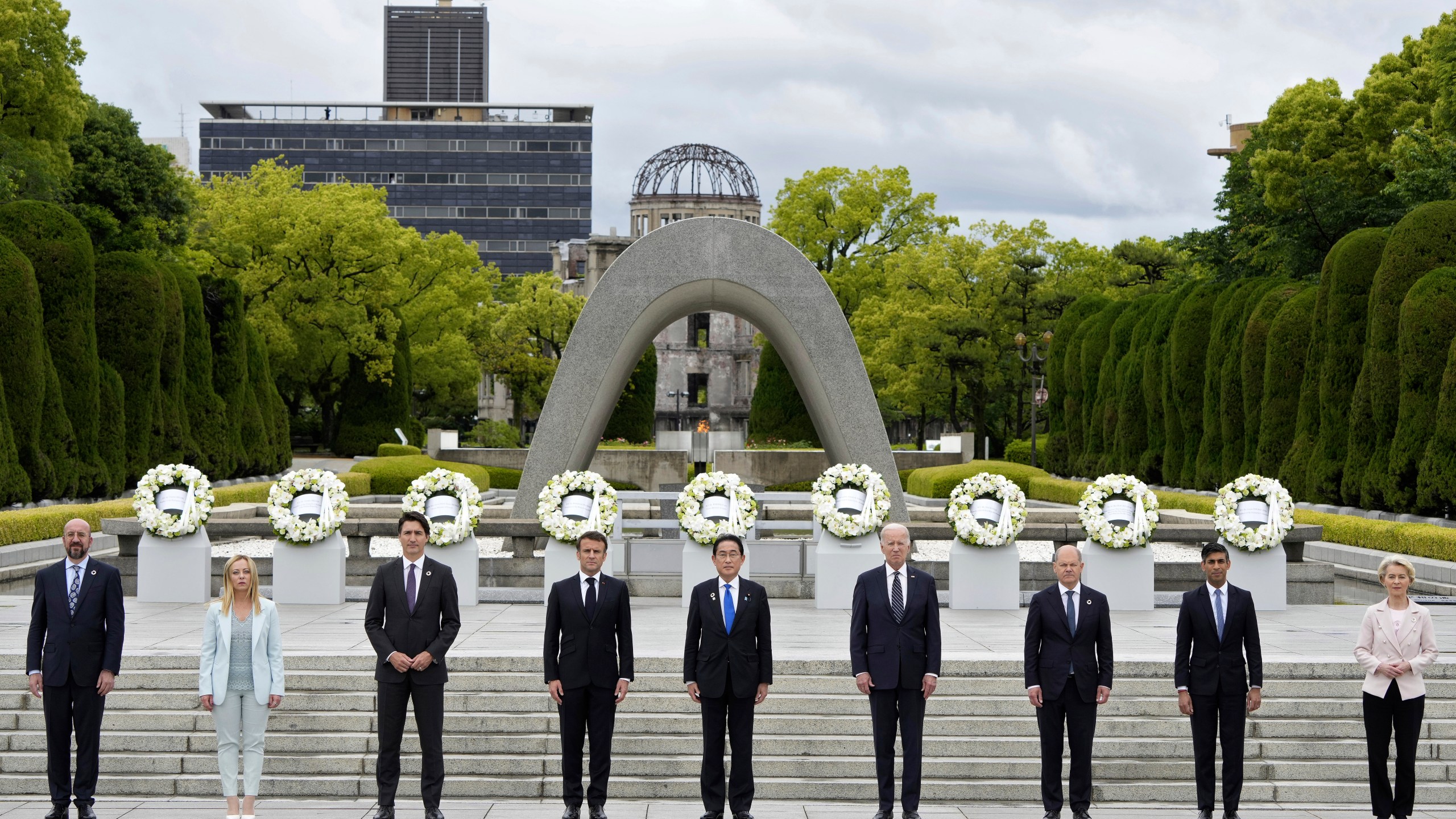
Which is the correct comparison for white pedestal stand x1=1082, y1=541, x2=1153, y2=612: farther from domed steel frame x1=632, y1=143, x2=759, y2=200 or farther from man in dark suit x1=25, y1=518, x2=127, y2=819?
domed steel frame x1=632, y1=143, x2=759, y2=200

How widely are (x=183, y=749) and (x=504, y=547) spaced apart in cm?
813

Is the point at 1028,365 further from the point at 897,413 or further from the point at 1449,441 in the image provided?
the point at 1449,441

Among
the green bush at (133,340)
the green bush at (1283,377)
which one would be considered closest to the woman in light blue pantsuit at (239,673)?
the green bush at (133,340)

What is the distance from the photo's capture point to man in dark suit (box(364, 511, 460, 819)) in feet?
22.2

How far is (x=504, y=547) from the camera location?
1634 centimetres

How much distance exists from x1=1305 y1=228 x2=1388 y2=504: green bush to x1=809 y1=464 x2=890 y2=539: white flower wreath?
41.8 ft

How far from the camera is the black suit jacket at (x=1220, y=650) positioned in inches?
268

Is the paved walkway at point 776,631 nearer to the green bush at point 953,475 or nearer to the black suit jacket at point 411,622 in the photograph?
the black suit jacket at point 411,622

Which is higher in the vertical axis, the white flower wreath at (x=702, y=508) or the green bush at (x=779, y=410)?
the green bush at (x=779, y=410)

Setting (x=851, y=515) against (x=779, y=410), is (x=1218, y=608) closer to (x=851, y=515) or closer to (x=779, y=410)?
(x=851, y=515)

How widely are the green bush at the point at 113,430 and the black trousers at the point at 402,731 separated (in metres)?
18.7

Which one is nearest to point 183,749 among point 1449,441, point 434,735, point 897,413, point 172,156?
point 434,735

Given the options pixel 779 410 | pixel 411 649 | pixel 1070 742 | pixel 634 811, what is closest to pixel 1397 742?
pixel 1070 742

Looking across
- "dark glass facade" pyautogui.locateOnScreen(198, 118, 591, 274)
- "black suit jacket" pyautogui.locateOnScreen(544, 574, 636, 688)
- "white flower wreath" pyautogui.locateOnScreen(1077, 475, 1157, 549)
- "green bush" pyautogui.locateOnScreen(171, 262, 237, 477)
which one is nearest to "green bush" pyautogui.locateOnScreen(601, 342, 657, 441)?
"green bush" pyautogui.locateOnScreen(171, 262, 237, 477)
